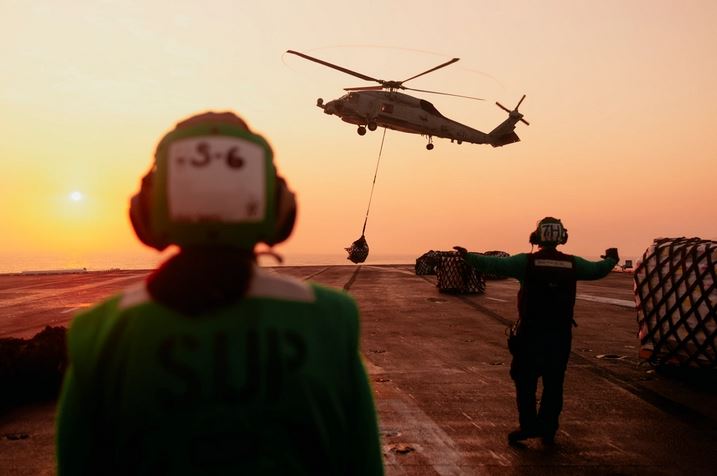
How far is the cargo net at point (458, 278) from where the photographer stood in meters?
22.4

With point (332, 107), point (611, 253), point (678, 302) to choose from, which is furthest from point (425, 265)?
point (611, 253)

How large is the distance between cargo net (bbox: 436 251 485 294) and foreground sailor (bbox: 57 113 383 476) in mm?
21259

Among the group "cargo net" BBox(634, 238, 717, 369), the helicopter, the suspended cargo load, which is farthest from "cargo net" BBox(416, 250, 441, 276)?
"cargo net" BBox(634, 238, 717, 369)

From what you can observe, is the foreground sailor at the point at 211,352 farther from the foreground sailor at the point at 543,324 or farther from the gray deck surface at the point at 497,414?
the foreground sailor at the point at 543,324

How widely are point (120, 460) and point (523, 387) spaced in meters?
5.10

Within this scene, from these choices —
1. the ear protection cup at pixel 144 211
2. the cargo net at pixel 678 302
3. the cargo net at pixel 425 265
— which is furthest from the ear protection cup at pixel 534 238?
the cargo net at pixel 425 265

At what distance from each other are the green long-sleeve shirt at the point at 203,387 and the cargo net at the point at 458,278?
21.3 m

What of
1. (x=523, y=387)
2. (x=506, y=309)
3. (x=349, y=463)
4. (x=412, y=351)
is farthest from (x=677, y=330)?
(x=506, y=309)

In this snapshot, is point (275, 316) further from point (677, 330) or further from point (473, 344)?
point (473, 344)

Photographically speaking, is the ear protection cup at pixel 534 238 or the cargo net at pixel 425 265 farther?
the cargo net at pixel 425 265

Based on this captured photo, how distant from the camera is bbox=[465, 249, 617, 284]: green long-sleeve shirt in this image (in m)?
→ 5.96

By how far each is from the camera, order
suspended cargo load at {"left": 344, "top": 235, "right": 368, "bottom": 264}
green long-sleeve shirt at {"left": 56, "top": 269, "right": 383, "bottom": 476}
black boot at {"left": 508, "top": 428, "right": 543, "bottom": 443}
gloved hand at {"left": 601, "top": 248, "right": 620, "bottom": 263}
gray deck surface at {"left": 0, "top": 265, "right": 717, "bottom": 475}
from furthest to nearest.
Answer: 1. suspended cargo load at {"left": 344, "top": 235, "right": 368, "bottom": 264}
2. gloved hand at {"left": 601, "top": 248, "right": 620, "bottom": 263}
3. black boot at {"left": 508, "top": 428, "right": 543, "bottom": 443}
4. gray deck surface at {"left": 0, "top": 265, "right": 717, "bottom": 475}
5. green long-sleeve shirt at {"left": 56, "top": 269, "right": 383, "bottom": 476}

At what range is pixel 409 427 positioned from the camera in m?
5.97

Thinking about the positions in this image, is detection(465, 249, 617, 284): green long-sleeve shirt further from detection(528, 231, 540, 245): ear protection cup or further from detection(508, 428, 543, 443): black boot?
detection(508, 428, 543, 443): black boot
